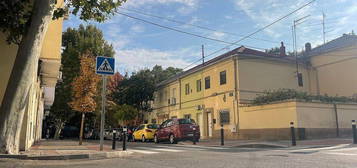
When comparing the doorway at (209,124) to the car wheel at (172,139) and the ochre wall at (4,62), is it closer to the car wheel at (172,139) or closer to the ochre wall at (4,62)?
the car wheel at (172,139)

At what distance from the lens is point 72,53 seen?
2905 cm

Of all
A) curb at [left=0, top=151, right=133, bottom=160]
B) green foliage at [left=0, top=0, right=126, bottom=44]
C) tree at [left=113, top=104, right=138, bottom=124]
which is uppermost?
green foliage at [left=0, top=0, right=126, bottom=44]

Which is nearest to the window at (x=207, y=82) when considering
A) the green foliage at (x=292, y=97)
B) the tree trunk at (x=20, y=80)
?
the green foliage at (x=292, y=97)

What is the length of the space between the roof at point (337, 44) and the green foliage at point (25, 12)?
76.6 ft

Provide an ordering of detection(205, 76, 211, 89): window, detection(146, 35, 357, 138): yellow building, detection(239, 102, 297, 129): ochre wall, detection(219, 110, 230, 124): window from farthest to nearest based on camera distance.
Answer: detection(205, 76, 211, 89): window, detection(219, 110, 230, 124): window, detection(146, 35, 357, 138): yellow building, detection(239, 102, 297, 129): ochre wall

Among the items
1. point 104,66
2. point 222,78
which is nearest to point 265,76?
point 222,78

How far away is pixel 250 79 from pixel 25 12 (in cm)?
1929

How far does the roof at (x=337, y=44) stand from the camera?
91.6ft

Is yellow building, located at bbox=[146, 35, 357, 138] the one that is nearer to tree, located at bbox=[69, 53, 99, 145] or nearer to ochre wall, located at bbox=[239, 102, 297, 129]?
ochre wall, located at bbox=[239, 102, 297, 129]

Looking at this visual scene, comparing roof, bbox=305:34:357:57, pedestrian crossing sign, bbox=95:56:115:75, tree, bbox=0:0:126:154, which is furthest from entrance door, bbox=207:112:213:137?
tree, bbox=0:0:126:154

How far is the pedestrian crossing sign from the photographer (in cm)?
1079

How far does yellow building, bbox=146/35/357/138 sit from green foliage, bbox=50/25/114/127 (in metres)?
9.23

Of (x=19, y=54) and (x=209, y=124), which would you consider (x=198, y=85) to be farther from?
(x=19, y=54)

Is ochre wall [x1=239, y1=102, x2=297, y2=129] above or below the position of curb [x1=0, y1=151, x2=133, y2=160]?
above
